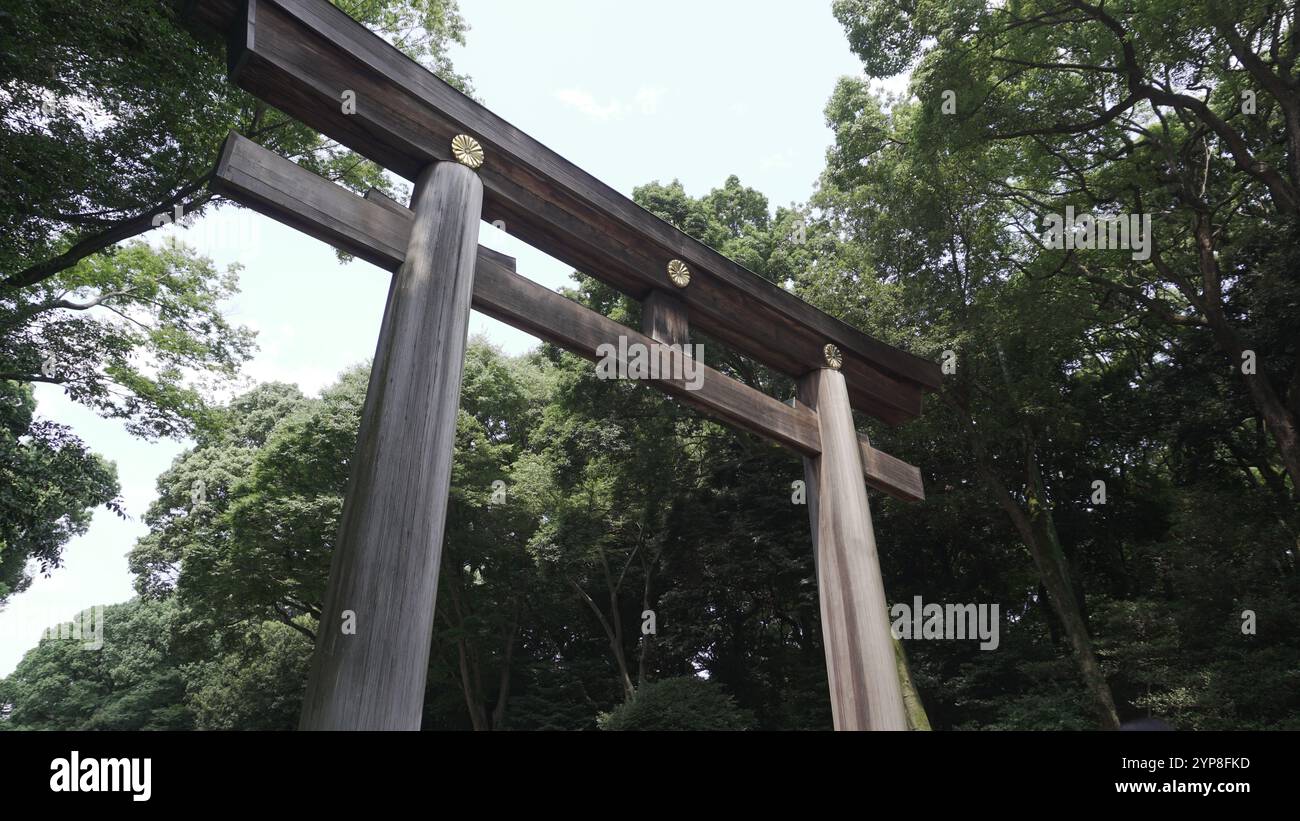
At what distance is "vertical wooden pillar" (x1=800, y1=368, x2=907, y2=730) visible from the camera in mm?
4145

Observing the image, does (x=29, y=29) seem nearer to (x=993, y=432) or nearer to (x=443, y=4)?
(x=443, y=4)

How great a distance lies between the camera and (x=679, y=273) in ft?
14.8

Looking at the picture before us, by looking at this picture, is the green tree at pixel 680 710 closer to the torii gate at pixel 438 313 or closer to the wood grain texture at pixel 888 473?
the wood grain texture at pixel 888 473

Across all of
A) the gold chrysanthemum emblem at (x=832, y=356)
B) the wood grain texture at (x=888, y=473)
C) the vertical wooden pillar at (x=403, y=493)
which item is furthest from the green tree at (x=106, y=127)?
the wood grain texture at (x=888, y=473)

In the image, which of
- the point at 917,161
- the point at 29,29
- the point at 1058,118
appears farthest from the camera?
the point at 917,161

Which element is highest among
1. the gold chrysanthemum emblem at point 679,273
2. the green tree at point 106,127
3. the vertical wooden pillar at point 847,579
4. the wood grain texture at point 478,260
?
the green tree at point 106,127

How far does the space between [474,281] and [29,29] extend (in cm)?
522

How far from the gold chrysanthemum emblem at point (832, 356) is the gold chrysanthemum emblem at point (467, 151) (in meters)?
2.83

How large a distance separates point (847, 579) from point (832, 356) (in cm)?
168

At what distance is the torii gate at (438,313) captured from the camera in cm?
260

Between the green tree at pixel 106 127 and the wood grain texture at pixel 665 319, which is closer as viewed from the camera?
the wood grain texture at pixel 665 319
